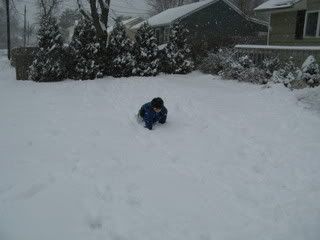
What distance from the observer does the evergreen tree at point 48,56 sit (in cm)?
1669

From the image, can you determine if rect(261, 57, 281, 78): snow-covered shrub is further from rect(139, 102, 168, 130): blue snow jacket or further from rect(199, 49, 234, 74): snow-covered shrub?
rect(139, 102, 168, 130): blue snow jacket

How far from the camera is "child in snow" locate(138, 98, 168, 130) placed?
7.88m

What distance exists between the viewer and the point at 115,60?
17.6 m

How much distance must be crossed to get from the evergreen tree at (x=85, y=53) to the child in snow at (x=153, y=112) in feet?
31.3

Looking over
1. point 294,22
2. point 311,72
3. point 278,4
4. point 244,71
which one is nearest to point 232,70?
point 244,71

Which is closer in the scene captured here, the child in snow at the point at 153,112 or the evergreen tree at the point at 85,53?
the child in snow at the point at 153,112

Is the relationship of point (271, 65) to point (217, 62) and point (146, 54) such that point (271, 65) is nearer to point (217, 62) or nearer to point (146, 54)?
point (217, 62)

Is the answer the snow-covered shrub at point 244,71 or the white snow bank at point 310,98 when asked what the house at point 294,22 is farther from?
the white snow bank at point 310,98

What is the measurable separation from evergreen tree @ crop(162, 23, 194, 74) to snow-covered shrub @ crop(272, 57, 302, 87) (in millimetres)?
6327

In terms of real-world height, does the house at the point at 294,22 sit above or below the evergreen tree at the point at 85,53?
above

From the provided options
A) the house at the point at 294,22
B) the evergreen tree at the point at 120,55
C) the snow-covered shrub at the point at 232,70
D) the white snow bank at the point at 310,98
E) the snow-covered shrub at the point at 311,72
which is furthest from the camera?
the house at the point at 294,22

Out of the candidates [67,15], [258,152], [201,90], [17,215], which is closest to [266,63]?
[201,90]

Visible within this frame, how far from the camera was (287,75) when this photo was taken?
39.2ft

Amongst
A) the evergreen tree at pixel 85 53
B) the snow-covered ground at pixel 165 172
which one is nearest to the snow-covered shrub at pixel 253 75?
the snow-covered ground at pixel 165 172
